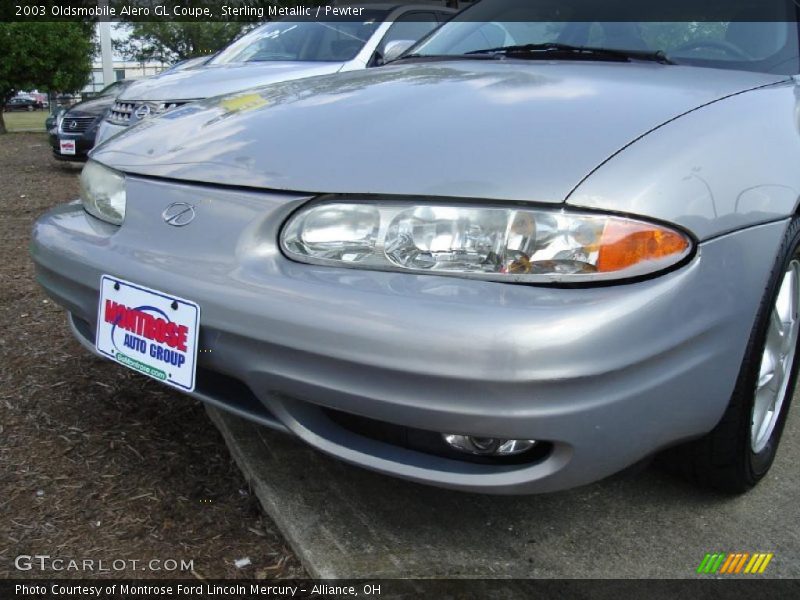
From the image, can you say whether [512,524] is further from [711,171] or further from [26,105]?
[26,105]

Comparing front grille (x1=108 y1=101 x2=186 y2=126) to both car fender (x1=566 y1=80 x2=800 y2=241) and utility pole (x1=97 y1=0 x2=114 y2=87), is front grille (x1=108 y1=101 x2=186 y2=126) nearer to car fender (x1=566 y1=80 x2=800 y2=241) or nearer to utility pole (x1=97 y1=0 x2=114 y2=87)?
car fender (x1=566 y1=80 x2=800 y2=241)

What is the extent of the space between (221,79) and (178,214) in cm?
354

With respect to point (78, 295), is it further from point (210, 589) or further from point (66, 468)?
point (210, 589)

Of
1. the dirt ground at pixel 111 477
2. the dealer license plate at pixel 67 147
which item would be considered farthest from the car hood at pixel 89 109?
the dirt ground at pixel 111 477

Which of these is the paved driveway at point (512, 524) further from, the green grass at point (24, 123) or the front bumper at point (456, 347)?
the green grass at point (24, 123)

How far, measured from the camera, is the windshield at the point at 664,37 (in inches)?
87.6

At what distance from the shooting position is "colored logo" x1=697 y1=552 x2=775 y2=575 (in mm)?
1686

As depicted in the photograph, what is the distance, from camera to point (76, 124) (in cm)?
779

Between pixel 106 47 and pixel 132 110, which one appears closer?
pixel 132 110

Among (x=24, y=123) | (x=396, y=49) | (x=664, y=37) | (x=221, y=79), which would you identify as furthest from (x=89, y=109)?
(x=24, y=123)

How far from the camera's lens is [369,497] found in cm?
191

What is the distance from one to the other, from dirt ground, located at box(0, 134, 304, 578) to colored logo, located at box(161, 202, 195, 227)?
690 millimetres

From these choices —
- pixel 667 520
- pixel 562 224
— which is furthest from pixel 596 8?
pixel 667 520

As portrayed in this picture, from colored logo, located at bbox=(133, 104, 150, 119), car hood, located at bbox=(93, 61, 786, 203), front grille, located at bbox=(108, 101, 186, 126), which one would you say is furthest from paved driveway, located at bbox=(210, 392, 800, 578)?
colored logo, located at bbox=(133, 104, 150, 119)
